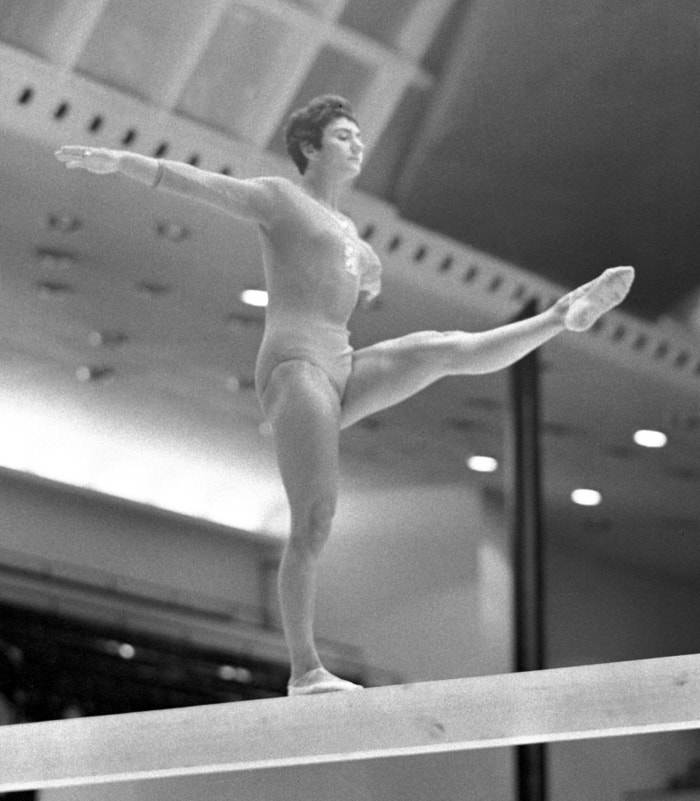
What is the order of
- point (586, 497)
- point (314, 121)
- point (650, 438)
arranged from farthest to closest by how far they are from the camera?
1. point (586, 497)
2. point (650, 438)
3. point (314, 121)

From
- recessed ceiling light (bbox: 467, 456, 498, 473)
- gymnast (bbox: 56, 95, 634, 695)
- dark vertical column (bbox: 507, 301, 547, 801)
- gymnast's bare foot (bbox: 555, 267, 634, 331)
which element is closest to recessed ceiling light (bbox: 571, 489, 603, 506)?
recessed ceiling light (bbox: 467, 456, 498, 473)

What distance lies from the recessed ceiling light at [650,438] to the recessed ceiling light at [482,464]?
189cm

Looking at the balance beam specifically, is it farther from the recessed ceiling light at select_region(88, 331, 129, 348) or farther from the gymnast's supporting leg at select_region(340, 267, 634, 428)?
the recessed ceiling light at select_region(88, 331, 129, 348)

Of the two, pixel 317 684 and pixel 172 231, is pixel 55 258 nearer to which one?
pixel 172 231

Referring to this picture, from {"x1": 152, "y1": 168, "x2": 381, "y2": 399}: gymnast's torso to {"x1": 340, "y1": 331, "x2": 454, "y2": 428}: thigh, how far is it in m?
0.06

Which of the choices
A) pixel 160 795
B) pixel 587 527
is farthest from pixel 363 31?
pixel 587 527

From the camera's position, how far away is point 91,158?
5.38 m

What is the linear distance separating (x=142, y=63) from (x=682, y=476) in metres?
9.48

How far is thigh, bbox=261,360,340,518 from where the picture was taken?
5566 millimetres

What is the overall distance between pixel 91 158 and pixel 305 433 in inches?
41.8

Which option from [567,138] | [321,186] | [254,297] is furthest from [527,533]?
[321,186]

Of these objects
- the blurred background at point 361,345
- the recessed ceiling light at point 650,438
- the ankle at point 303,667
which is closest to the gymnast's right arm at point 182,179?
the ankle at point 303,667

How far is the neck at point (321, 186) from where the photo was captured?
5.90 meters

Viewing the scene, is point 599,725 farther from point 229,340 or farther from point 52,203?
point 229,340
